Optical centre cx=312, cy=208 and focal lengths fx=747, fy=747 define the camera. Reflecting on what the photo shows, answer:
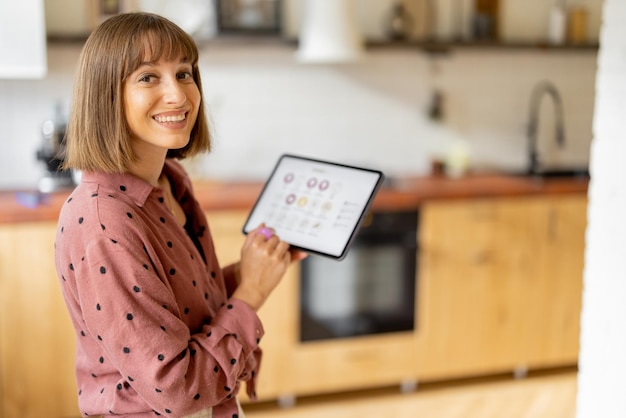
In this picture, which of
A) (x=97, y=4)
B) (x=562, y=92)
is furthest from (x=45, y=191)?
(x=562, y=92)

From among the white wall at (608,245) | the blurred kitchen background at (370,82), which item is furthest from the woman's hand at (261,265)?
the blurred kitchen background at (370,82)

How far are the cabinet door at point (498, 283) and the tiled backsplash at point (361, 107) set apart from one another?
0.62 metres

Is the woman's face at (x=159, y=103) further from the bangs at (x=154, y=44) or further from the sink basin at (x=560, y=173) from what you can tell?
the sink basin at (x=560, y=173)

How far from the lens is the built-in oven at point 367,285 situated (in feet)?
10.9

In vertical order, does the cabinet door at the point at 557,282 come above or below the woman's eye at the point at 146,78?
below

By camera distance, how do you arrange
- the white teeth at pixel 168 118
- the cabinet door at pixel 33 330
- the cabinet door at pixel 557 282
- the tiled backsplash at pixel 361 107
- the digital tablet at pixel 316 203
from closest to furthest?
the white teeth at pixel 168 118 < the digital tablet at pixel 316 203 < the cabinet door at pixel 33 330 < the tiled backsplash at pixel 361 107 < the cabinet door at pixel 557 282

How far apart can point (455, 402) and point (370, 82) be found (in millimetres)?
1636

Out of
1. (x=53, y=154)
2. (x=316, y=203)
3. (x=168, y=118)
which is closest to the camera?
(x=168, y=118)

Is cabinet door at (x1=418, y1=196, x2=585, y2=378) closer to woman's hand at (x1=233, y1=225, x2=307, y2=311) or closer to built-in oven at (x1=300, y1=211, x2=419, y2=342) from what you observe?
built-in oven at (x1=300, y1=211, x2=419, y2=342)

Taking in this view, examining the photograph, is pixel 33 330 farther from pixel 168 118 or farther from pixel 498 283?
pixel 498 283

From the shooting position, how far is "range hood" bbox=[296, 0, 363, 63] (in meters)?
3.33

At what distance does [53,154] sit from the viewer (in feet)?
10.2

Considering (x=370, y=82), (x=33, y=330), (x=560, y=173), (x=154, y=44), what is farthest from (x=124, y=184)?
(x=560, y=173)

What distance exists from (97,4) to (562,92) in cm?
250
